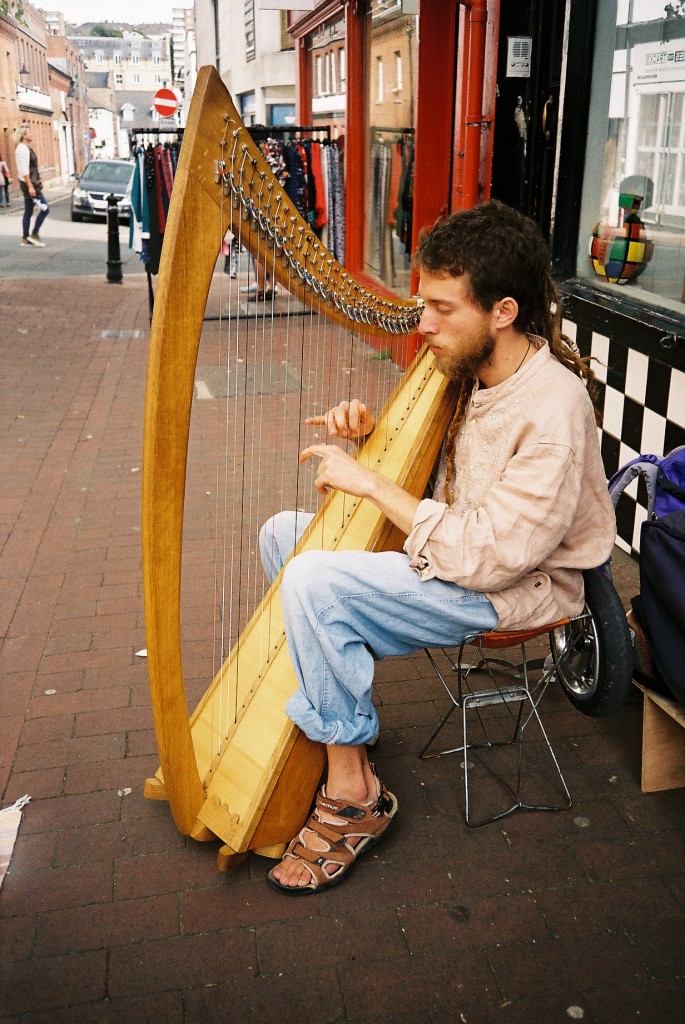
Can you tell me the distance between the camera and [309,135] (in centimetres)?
1132

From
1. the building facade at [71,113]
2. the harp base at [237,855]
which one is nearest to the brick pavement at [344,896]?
the harp base at [237,855]

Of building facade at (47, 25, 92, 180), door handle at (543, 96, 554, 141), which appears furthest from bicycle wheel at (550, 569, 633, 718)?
building facade at (47, 25, 92, 180)

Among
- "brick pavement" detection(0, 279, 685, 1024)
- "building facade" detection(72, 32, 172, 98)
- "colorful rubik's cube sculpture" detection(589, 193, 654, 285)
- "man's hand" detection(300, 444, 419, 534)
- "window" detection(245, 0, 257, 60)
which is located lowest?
"brick pavement" detection(0, 279, 685, 1024)

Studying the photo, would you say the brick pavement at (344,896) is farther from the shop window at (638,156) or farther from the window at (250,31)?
the window at (250,31)

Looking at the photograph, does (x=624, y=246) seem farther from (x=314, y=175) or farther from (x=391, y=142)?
(x=314, y=175)

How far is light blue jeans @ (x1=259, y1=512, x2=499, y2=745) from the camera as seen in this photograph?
2186mm

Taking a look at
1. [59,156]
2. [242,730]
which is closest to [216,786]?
[242,730]

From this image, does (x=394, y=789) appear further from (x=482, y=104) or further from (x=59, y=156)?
(x=59, y=156)

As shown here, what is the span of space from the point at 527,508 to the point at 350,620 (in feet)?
1.67

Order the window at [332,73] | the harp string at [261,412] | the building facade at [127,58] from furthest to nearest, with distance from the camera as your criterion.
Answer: the building facade at [127,58] → the window at [332,73] → the harp string at [261,412]

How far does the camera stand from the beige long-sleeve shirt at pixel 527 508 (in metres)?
2.10

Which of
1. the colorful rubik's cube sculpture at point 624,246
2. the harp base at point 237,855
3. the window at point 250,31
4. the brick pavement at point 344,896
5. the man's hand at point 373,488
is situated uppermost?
the window at point 250,31

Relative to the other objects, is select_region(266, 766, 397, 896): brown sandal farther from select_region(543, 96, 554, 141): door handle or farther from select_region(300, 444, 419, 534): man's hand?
select_region(543, 96, 554, 141): door handle

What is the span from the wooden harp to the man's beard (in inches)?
10.5
